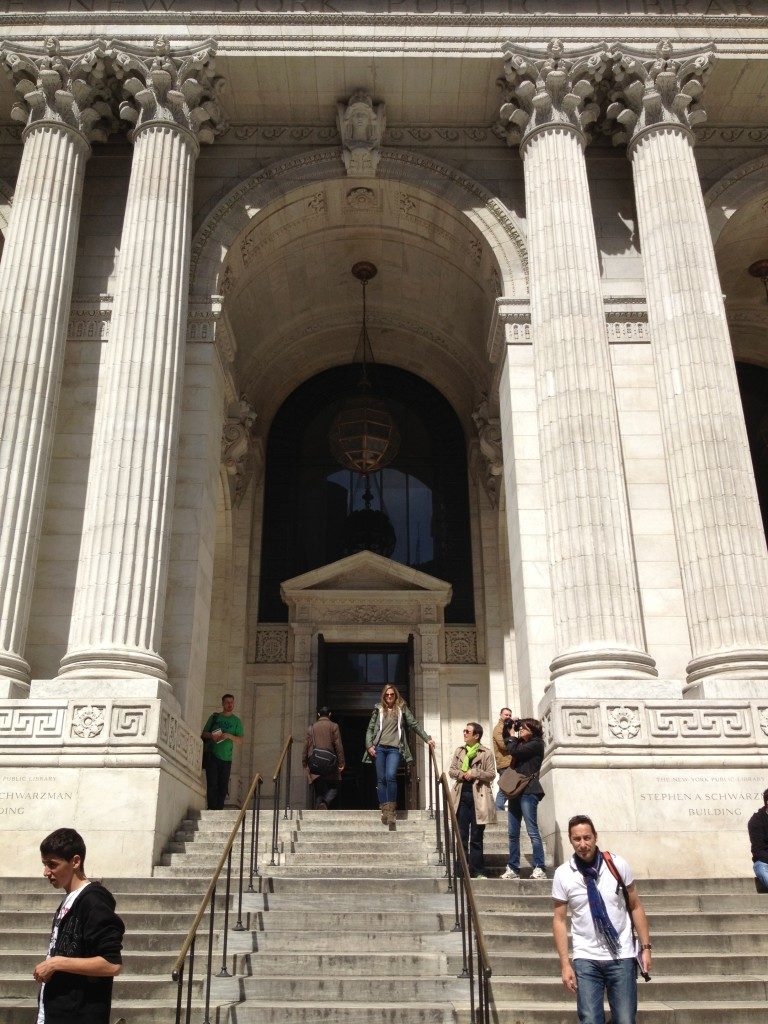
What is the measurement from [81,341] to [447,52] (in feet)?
25.6

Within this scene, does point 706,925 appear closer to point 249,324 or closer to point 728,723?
point 728,723

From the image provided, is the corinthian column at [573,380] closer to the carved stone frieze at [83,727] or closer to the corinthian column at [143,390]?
the carved stone frieze at [83,727]

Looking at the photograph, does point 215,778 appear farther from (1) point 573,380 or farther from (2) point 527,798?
(1) point 573,380

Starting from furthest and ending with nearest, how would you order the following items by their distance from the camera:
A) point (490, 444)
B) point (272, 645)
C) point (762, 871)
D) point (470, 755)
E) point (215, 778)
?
point (272, 645) < point (490, 444) < point (215, 778) < point (470, 755) < point (762, 871)

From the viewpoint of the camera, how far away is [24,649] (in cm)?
1305

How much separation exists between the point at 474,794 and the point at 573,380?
617 centimetres

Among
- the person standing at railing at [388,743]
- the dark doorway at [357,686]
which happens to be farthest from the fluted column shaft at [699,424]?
the dark doorway at [357,686]

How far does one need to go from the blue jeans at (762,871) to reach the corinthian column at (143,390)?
7182 millimetres

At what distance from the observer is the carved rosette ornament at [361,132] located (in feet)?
53.3

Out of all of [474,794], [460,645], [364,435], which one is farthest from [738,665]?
[460,645]

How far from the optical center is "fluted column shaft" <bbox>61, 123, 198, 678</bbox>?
12.3m

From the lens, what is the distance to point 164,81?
15195 millimetres

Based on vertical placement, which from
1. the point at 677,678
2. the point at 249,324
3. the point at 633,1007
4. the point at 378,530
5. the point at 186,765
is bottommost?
the point at 633,1007

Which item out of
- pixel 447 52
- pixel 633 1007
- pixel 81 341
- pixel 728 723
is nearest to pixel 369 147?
pixel 447 52
